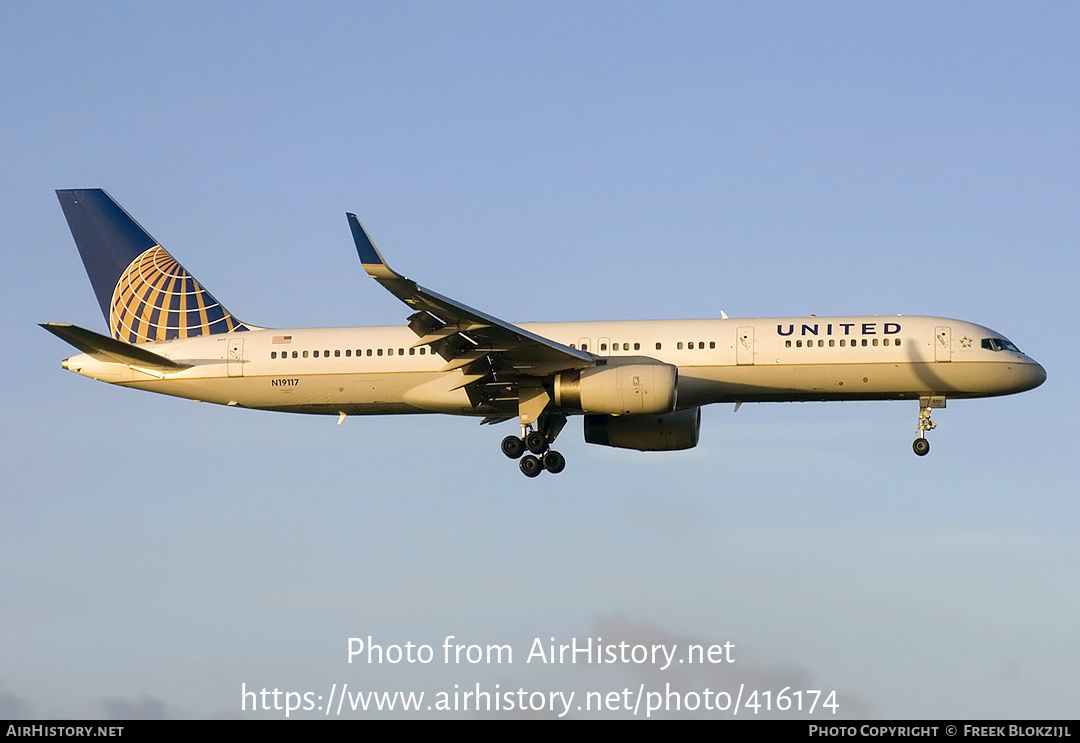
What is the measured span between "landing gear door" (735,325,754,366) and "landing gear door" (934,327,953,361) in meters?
5.17

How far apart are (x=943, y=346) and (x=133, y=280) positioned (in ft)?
83.1

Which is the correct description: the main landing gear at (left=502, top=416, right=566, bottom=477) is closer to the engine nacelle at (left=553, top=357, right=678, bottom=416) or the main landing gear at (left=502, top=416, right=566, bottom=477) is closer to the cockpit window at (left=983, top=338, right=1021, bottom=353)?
the engine nacelle at (left=553, top=357, right=678, bottom=416)

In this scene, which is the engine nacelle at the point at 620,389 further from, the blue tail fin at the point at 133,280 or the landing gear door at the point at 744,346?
the blue tail fin at the point at 133,280

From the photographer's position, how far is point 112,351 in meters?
45.6

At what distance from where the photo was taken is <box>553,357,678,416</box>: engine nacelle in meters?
41.5

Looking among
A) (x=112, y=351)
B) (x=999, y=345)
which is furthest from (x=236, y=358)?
(x=999, y=345)

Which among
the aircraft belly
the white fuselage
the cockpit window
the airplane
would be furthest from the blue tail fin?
the cockpit window

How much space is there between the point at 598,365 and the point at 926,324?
9507 millimetres

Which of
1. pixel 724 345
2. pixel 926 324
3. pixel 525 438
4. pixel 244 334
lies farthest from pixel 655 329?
pixel 244 334

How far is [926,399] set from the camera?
44.4m

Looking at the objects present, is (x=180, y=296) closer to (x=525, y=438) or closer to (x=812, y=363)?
(x=525, y=438)

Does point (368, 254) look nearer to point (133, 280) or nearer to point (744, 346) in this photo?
point (744, 346)

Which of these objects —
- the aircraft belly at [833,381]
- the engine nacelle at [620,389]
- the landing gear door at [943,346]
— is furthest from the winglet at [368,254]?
the landing gear door at [943,346]
